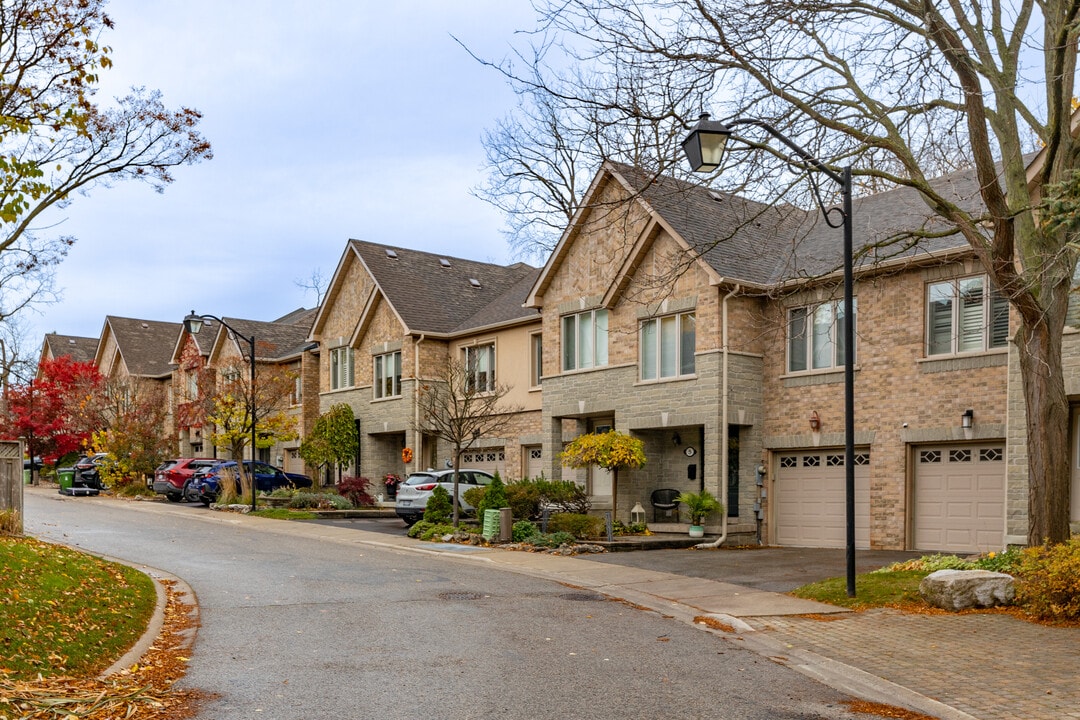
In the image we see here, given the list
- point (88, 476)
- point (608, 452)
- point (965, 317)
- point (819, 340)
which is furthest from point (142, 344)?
point (965, 317)

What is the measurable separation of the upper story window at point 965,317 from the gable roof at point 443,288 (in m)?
14.0

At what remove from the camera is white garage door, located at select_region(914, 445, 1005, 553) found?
20734 millimetres

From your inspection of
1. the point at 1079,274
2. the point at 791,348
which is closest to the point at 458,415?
the point at 791,348

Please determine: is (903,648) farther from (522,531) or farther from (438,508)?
(438,508)

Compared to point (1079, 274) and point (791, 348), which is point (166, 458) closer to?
point (791, 348)

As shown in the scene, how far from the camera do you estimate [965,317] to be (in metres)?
21.3

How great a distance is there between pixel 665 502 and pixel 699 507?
7.79 ft

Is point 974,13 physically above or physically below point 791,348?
above

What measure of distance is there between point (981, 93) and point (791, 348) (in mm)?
11246

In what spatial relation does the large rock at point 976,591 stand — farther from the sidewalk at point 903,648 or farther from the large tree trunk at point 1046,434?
the large tree trunk at point 1046,434

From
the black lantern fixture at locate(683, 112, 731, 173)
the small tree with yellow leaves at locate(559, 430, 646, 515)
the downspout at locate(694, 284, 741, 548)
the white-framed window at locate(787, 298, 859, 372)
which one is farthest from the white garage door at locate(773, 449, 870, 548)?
the black lantern fixture at locate(683, 112, 731, 173)

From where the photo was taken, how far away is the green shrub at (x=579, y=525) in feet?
75.9

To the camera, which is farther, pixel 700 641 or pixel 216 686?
pixel 700 641

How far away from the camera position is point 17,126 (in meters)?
10.6
